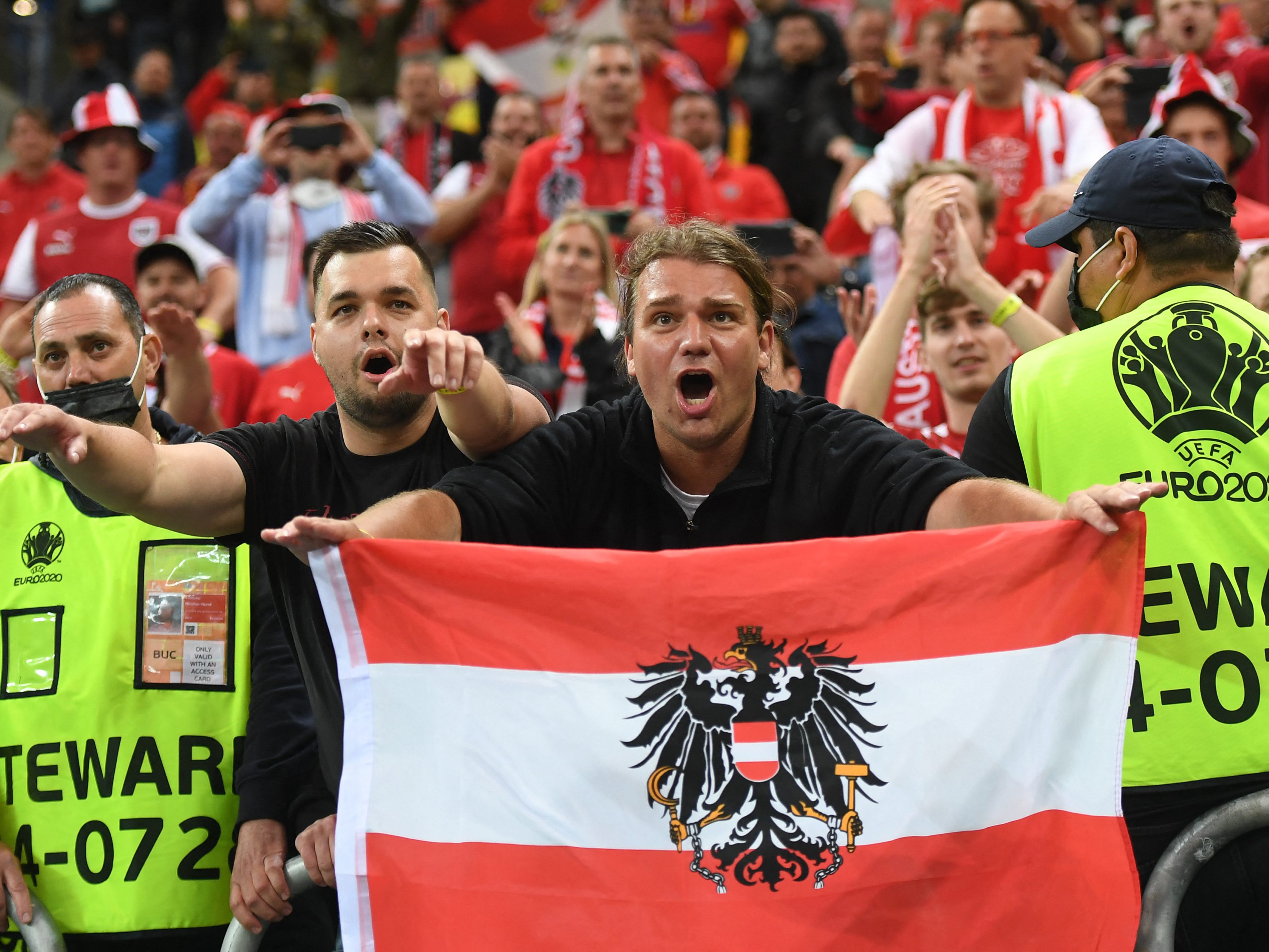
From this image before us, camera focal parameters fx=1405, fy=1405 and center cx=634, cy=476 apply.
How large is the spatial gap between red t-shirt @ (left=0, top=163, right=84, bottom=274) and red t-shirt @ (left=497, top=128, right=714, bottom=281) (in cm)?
372

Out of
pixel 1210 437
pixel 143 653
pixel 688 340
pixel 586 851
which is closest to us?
pixel 586 851

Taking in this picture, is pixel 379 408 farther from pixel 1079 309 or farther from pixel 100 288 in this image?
pixel 1079 309

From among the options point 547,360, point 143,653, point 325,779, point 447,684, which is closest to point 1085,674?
point 447,684

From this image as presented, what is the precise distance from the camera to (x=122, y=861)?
3.50 m

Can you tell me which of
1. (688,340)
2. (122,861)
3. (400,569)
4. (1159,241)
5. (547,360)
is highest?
(547,360)

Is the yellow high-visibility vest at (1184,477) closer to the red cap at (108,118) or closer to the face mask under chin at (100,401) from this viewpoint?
the face mask under chin at (100,401)

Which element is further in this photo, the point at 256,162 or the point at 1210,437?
the point at 256,162

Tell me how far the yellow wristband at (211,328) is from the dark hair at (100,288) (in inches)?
119

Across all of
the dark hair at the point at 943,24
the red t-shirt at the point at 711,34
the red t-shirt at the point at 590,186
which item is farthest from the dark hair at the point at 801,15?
the red t-shirt at the point at 590,186

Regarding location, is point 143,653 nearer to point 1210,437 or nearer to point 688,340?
point 688,340

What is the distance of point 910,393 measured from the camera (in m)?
5.28

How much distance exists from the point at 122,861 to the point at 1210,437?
110 inches

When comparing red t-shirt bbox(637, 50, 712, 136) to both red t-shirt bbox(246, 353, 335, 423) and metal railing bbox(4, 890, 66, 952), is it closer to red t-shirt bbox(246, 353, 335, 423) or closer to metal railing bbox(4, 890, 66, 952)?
red t-shirt bbox(246, 353, 335, 423)

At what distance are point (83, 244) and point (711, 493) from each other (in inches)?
222
